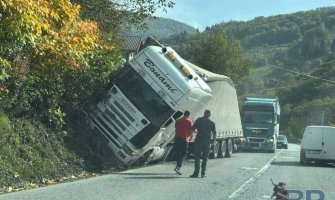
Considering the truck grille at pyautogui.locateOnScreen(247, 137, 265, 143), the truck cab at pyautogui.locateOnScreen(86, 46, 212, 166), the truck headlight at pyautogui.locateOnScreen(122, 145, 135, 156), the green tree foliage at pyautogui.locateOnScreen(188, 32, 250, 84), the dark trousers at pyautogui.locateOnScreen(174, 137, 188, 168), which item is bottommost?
the truck grille at pyautogui.locateOnScreen(247, 137, 265, 143)

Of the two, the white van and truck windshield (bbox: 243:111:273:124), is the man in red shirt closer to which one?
the white van

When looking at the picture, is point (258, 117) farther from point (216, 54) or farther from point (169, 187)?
point (169, 187)

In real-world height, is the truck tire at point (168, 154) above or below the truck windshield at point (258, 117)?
below

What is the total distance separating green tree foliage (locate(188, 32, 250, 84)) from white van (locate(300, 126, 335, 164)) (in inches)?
1061

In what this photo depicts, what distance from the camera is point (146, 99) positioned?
17047 millimetres

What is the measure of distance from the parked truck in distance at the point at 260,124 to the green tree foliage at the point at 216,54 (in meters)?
16.5

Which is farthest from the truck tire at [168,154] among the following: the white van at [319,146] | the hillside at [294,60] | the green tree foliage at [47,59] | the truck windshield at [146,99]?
the hillside at [294,60]

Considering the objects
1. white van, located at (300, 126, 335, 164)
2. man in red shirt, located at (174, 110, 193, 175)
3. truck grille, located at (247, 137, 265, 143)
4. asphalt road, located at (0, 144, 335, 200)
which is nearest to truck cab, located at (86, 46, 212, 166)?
asphalt road, located at (0, 144, 335, 200)

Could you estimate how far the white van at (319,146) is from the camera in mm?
24641

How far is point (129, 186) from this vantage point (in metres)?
12.5

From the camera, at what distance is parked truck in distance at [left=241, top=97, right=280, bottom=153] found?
116 feet

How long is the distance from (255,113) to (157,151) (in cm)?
1834

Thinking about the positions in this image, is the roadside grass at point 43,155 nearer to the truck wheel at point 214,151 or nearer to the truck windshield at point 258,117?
the truck wheel at point 214,151

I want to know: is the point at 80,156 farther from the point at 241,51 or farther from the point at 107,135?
the point at 241,51
